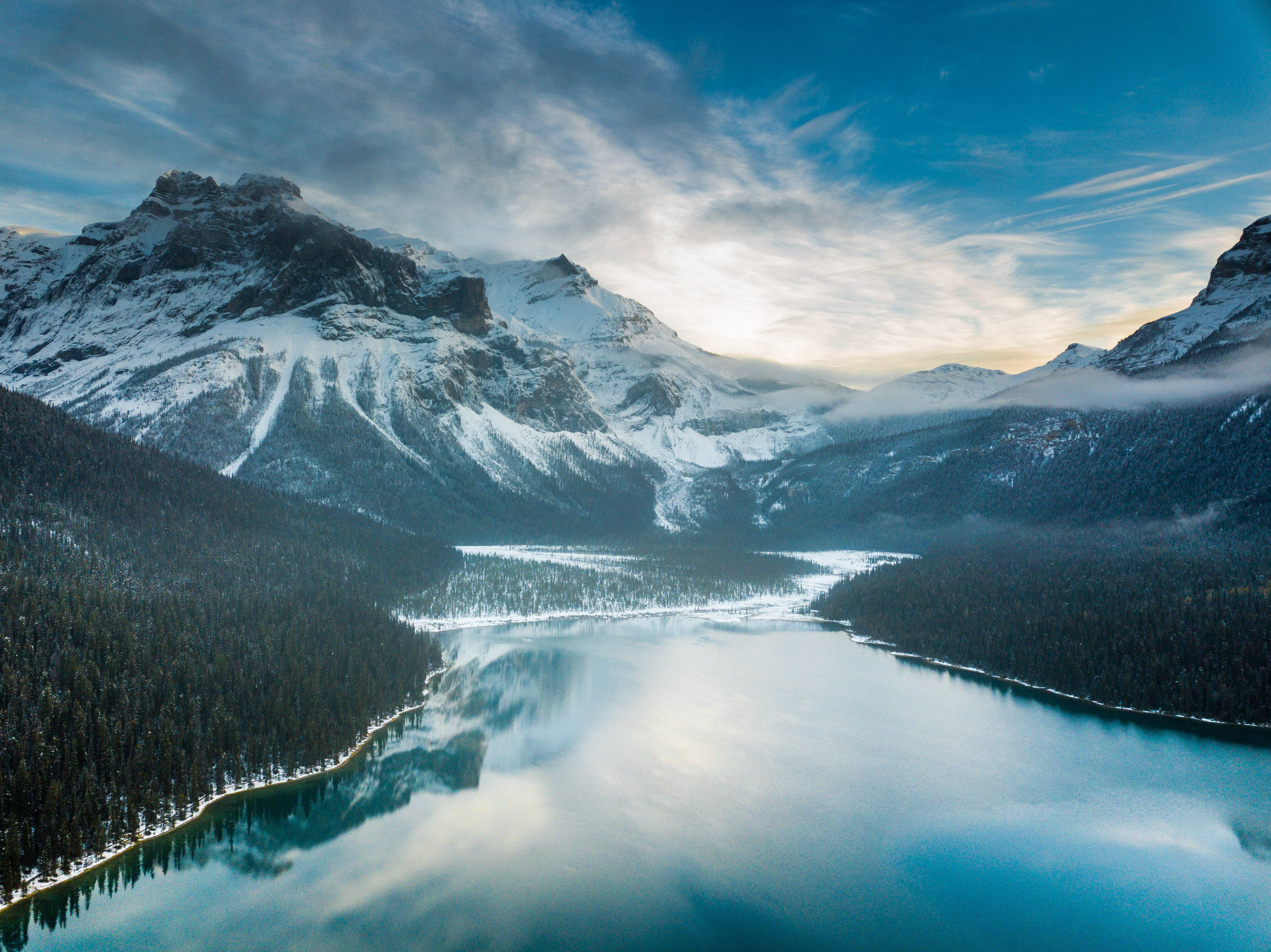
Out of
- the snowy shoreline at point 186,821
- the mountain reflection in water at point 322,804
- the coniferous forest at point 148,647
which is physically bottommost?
the mountain reflection in water at point 322,804

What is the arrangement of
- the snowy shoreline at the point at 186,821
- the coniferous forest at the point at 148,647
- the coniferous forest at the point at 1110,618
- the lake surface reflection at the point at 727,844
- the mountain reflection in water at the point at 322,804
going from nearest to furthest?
the lake surface reflection at the point at 727,844 → the snowy shoreline at the point at 186,821 → the mountain reflection in water at the point at 322,804 → the coniferous forest at the point at 148,647 → the coniferous forest at the point at 1110,618

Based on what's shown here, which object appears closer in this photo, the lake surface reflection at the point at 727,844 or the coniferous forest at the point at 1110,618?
the lake surface reflection at the point at 727,844

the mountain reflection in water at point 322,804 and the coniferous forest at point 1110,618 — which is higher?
the coniferous forest at point 1110,618

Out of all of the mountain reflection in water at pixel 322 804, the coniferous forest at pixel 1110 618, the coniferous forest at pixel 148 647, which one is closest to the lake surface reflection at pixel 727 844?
the mountain reflection in water at pixel 322 804

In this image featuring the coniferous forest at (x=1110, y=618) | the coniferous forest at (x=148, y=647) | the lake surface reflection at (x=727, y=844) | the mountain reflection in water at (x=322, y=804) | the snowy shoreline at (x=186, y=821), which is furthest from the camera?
the coniferous forest at (x=1110, y=618)

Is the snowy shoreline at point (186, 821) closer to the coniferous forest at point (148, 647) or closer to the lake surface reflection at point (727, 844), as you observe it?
the coniferous forest at point (148, 647)

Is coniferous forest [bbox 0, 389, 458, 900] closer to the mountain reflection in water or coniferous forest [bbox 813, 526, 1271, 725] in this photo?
the mountain reflection in water

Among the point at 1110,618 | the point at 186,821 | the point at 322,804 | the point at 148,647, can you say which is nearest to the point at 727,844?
the point at 322,804
